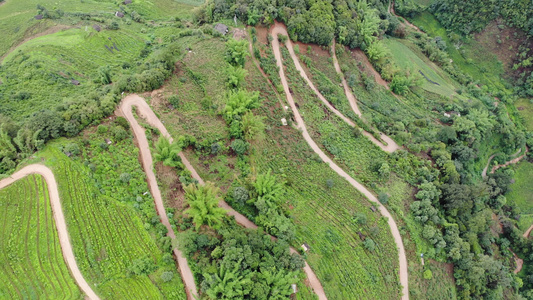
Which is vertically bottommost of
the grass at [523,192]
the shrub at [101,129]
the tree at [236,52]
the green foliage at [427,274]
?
the green foliage at [427,274]

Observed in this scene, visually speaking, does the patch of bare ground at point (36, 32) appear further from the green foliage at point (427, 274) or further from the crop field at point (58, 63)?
the green foliage at point (427, 274)

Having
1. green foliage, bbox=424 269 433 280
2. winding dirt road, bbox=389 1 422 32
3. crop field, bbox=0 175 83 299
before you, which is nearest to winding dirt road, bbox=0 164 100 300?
crop field, bbox=0 175 83 299

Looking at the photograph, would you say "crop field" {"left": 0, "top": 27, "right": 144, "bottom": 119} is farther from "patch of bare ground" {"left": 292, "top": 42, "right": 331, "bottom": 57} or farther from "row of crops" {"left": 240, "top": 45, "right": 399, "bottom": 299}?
"row of crops" {"left": 240, "top": 45, "right": 399, "bottom": 299}

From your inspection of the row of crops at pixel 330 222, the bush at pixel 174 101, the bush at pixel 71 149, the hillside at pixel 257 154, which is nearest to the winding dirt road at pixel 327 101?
the hillside at pixel 257 154

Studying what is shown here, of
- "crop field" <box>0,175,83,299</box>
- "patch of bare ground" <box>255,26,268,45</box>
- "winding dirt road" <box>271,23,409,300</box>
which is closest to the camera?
"crop field" <box>0,175,83,299</box>

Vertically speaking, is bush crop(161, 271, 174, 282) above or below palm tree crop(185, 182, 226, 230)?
below

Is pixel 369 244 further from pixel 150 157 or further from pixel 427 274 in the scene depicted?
pixel 150 157

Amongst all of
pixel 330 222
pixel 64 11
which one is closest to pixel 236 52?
pixel 330 222

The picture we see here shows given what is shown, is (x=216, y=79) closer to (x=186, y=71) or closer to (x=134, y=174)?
(x=186, y=71)
